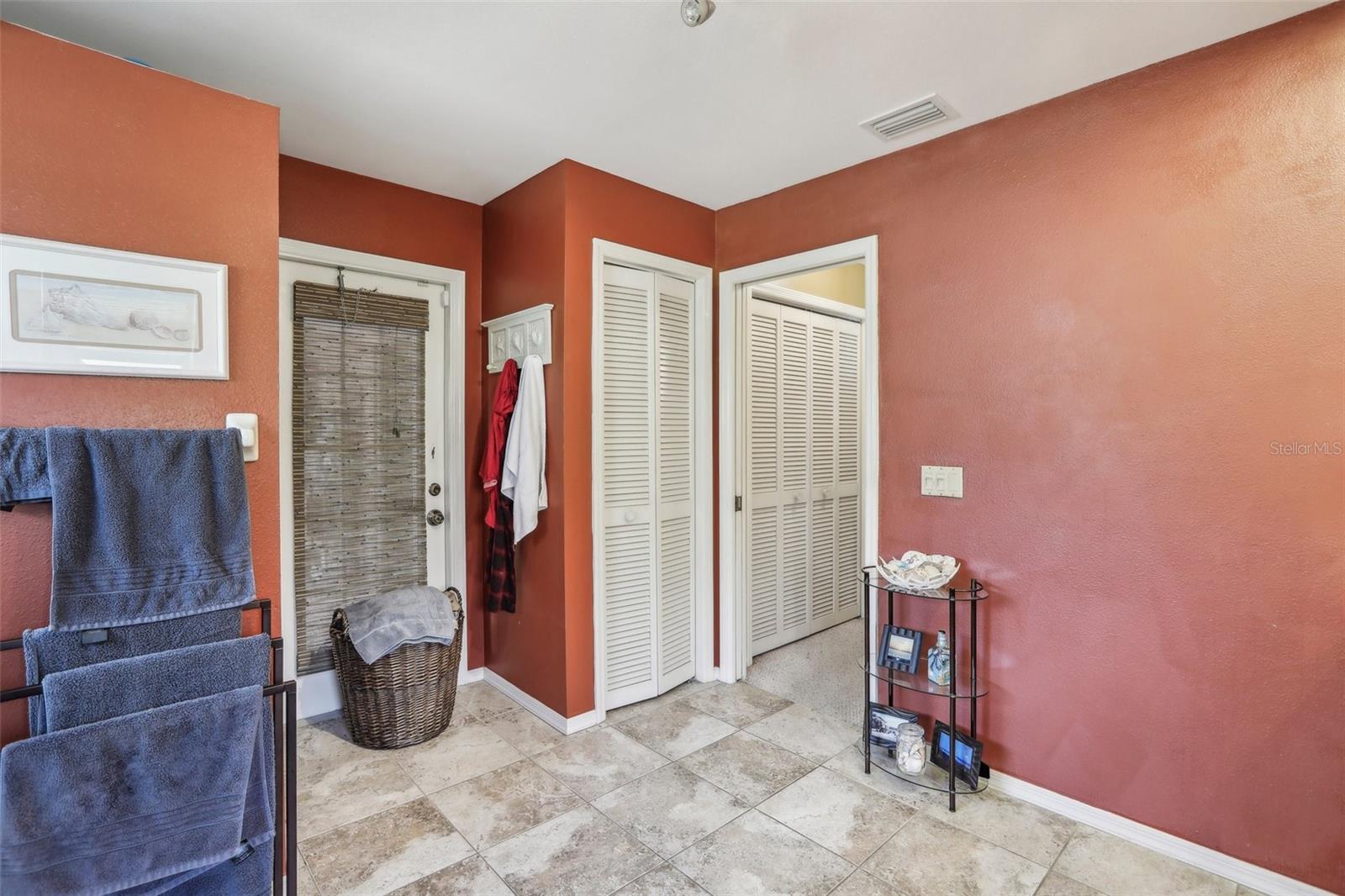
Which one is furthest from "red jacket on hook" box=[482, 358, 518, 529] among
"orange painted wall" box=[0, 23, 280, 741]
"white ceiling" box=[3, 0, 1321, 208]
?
"orange painted wall" box=[0, 23, 280, 741]

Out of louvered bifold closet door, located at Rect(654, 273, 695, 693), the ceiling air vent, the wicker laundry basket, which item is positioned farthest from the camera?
louvered bifold closet door, located at Rect(654, 273, 695, 693)

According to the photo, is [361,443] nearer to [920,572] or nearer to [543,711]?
[543,711]

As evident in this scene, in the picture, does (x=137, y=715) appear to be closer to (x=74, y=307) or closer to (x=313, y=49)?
(x=74, y=307)

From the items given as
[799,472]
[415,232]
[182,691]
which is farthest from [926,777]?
[415,232]

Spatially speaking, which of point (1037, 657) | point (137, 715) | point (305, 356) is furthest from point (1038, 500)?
point (305, 356)

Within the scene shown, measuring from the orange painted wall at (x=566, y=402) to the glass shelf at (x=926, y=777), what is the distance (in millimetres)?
1248

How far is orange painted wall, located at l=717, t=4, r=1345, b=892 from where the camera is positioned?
71.4 inches

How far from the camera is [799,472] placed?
3.92 metres

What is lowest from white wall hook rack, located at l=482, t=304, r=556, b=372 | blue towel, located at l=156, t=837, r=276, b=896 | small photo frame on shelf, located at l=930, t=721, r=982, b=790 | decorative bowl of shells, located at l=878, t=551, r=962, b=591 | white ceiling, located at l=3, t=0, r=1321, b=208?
small photo frame on shelf, located at l=930, t=721, r=982, b=790

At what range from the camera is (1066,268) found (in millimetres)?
2225

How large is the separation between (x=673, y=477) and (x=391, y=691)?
1.57m

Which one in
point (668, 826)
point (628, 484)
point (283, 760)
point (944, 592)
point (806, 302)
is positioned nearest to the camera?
point (283, 760)

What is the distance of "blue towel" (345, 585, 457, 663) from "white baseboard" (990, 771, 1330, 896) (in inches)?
89.8

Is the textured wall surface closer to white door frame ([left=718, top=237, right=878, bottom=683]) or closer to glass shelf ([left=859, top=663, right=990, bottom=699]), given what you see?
white door frame ([left=718, top=237, right=878, bottom=683])
